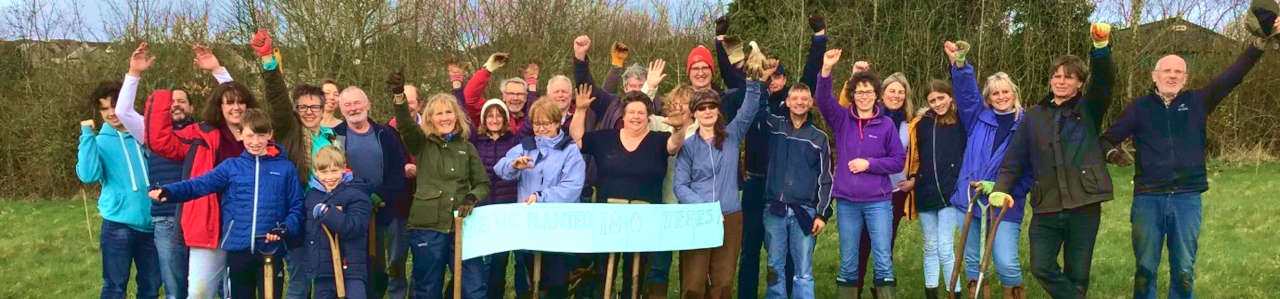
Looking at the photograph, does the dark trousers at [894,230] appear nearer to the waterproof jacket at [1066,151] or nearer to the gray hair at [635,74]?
the waterproof jacket at [1066,151]

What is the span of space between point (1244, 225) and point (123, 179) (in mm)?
11609

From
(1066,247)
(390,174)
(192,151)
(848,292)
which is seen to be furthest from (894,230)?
(192,151)

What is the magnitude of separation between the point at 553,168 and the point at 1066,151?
9.60 feet

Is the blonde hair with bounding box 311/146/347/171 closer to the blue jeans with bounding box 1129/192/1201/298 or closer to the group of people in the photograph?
the group of people

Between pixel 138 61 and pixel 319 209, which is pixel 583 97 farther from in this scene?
pixel 138 61

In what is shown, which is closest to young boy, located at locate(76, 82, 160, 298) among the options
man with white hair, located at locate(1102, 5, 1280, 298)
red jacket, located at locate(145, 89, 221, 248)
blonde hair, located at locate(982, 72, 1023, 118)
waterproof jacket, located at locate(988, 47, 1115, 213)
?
red jacket, located at locate(145, 89, 221, 248)

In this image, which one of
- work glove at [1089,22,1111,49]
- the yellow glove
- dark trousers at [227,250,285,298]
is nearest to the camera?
work glove at [1089,22,1111,49]

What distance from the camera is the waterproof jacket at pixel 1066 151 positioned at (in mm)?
5551

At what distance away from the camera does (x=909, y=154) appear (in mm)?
6695

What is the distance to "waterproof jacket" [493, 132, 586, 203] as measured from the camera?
6.04 metres

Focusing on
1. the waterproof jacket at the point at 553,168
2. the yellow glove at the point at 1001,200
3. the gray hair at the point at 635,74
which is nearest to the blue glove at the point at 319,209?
the waterproof jacket at the point at 553,168

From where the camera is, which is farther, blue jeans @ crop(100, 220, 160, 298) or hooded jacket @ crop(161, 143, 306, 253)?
blue jeans @ crop(100, 220, 160, 298)

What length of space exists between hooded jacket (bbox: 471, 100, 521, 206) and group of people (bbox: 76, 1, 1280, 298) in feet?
0.05

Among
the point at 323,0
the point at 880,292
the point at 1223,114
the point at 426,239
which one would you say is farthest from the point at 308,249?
the point at 1223,114
